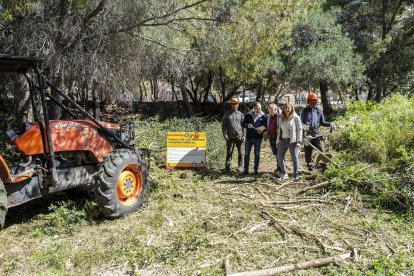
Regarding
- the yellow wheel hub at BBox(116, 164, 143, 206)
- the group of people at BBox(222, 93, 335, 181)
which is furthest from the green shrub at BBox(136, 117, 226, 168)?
the yellow wheel hub at BBox(116, 164, 143, 206)

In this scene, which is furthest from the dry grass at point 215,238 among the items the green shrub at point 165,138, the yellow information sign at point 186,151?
the green shrub at point 165,138

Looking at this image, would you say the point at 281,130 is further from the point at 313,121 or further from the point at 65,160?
the point at 65,160

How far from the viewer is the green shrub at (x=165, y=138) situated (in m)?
9.51

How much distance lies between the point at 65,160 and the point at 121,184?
81 centimetres

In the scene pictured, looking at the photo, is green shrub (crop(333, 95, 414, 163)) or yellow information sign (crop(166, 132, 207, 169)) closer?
green shrub (crop(333, 95, 414, 163))

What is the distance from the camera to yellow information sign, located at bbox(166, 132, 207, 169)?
29.0ft

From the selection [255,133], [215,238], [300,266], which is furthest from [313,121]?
[300,266]

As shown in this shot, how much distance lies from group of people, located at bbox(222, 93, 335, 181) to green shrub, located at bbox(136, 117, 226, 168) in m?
0.93

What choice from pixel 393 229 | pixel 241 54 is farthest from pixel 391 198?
pixel 241 54

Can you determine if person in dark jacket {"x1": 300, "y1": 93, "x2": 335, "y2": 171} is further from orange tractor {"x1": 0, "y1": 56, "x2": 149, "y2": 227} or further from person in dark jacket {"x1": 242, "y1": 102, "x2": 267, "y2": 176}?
orange tractor {"x1": 0, "y1": 56, "x2": 149, "y2": 227}

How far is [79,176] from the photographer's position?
18.0ft

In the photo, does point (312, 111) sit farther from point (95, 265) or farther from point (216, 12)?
point (95, 265)

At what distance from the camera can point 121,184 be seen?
5.66 meters

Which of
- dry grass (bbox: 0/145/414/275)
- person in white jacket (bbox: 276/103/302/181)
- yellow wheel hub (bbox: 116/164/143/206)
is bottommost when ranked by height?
dry grass (bbox: 0/145/414/275)
